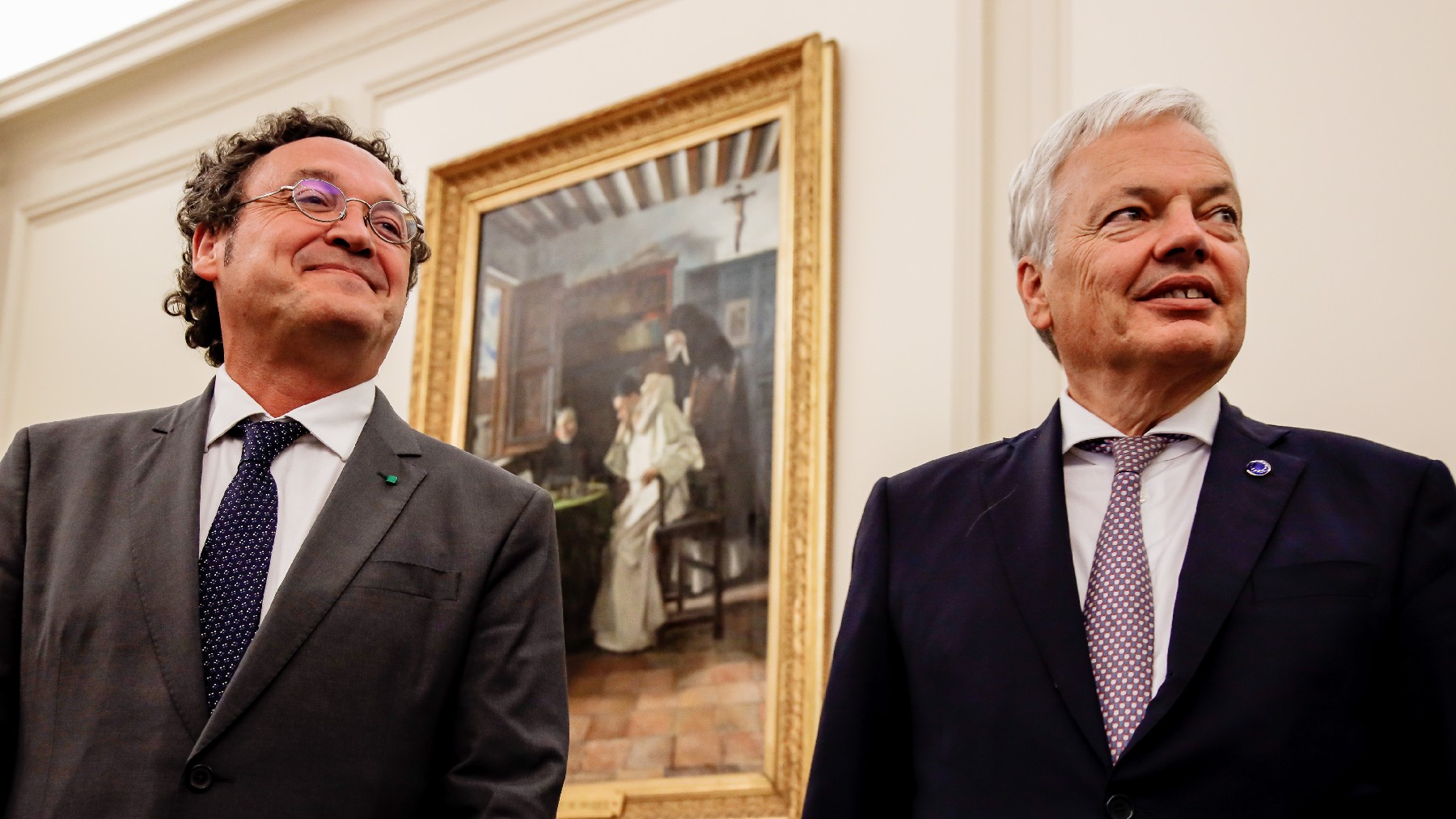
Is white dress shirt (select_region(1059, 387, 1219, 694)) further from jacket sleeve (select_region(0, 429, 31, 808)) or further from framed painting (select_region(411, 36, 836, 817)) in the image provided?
framed painting (select_region(411, 36, 836, 817))

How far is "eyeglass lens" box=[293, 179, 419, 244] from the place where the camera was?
113 inches

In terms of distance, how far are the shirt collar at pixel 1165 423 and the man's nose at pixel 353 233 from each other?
131 cm

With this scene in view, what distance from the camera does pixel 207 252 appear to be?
3047 millimetres

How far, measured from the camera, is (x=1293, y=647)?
6.84 feet

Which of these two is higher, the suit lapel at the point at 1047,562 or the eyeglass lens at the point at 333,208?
the eyeglass lens at the point at 333,208

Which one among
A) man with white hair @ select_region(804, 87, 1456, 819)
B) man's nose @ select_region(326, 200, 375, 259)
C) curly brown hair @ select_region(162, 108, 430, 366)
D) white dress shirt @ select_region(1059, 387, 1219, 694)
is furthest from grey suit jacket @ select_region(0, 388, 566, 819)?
white dress shirt @ select_region(1059, 387, 1219, 694)

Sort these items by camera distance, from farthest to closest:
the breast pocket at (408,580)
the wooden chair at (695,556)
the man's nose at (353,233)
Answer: the wooden chair at (695,556)
the man's nose at (353,233)
the breast pocket at (408,580)

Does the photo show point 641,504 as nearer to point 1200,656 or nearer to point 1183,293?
point 1183,293

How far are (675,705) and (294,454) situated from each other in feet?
7.06

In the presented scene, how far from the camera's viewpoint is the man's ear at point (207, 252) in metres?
3.01

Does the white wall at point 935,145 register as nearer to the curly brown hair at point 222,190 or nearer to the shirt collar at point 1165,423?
the shirt collar at point 1165,423

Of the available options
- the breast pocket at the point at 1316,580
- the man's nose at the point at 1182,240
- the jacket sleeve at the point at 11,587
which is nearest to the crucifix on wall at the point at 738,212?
the man's nose at the point at 1182,240

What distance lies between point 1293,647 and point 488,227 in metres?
A: 4.06

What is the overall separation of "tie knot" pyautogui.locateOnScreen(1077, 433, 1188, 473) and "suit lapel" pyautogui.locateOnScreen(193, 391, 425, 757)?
121cm
